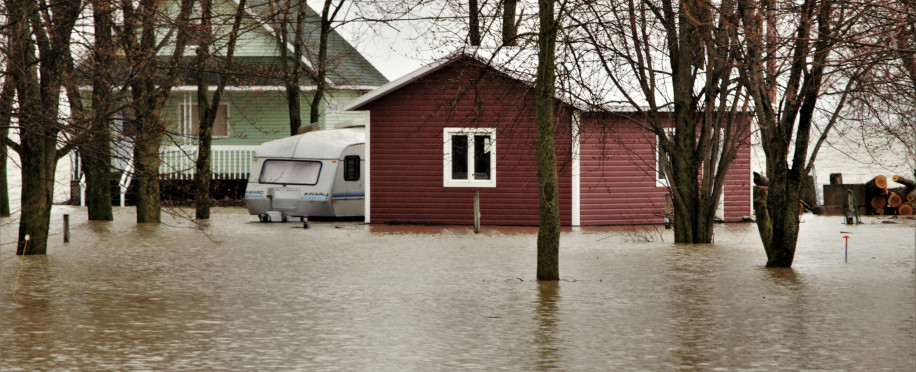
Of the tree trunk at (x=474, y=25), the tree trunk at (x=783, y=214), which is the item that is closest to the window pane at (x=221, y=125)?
the tree trunk at (x=474, y=25)

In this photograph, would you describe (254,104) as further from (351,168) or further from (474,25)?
(474,25)

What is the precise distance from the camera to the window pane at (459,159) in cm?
3166

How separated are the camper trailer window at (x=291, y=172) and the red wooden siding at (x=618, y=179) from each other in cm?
766

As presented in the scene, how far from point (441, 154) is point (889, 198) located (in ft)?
49.6

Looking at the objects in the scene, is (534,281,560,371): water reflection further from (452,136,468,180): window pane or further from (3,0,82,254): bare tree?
(452,136,468,180): window pane

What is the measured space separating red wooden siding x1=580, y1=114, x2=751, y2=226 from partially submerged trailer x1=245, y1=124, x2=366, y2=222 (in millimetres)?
6749

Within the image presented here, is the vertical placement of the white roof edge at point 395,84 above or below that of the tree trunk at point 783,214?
above

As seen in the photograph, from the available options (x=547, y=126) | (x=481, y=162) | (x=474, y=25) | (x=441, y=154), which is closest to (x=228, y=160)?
(x=441, y=154)

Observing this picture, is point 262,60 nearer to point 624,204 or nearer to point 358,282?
point 624,204

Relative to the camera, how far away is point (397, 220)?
105 feet

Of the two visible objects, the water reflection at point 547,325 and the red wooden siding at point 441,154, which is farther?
the red wooden siding at point 441,154

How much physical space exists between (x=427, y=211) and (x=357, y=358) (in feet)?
70.9

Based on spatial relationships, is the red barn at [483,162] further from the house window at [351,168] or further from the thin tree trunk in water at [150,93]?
the thin tree trunk in water at [150,93]

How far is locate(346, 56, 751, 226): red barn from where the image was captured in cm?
3089
